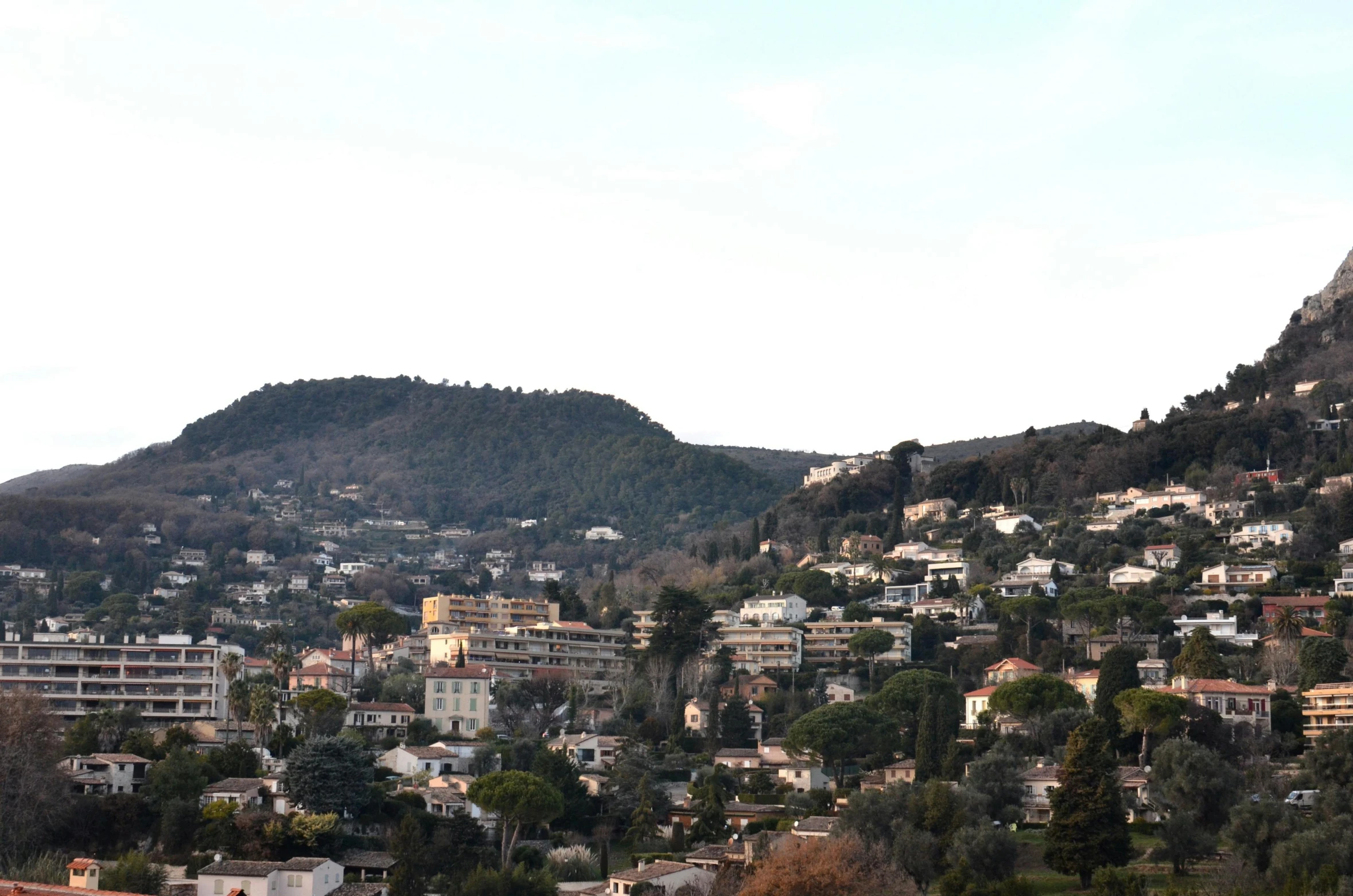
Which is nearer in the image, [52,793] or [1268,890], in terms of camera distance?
[1268,890]

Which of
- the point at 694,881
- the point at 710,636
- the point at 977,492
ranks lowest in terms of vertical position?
the point at 694,881

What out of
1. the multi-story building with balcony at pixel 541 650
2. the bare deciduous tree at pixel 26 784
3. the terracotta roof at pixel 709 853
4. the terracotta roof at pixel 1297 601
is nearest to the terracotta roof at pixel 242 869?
the bare deciduous tree at pixel 26 784

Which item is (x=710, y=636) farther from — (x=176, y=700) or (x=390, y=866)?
(x=390, y=866)

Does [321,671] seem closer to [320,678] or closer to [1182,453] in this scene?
[320,678]

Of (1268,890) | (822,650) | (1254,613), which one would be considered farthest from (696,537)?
(1268,890)

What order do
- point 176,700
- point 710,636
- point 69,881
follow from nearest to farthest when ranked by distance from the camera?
point 69,881
point 176,700
point 710,636

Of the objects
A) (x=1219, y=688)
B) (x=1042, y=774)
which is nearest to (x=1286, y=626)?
(x=1219, y=688)

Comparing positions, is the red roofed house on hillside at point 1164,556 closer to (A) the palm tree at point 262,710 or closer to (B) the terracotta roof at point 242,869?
(A) the palm tree at point 262,710

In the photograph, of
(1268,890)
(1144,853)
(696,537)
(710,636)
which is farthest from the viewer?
(696,537)
